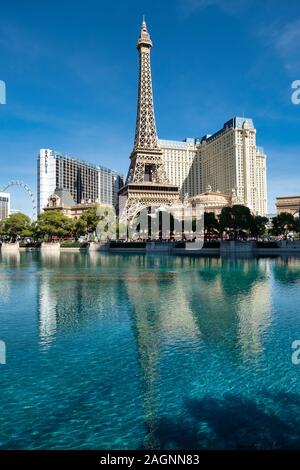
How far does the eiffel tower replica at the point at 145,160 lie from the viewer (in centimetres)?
12412

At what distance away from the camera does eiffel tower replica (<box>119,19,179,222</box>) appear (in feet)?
407

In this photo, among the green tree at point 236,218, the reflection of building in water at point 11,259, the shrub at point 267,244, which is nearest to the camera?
the reflection of building in water at point 11,259

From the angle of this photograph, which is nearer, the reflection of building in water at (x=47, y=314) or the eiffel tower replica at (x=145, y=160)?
the reflection of building in water at (x=47, y=314)

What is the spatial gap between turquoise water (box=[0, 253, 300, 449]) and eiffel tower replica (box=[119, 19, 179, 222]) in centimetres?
9894

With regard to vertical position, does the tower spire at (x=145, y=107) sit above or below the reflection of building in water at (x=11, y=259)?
above

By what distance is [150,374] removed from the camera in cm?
1329

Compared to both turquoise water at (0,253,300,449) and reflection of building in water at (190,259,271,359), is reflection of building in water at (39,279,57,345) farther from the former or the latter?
reflection of building in water at (190,259,271,359)

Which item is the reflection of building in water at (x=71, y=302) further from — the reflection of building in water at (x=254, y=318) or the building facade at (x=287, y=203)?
the building facade at (x=287, y=203)

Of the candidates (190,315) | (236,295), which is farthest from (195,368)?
(236,295)

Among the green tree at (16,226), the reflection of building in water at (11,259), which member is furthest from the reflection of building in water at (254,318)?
the green tree at (16,226)

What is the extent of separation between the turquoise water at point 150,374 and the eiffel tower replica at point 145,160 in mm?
98941

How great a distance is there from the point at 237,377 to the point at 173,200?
11529 centimetres

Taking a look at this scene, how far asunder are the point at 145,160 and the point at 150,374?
122 meters

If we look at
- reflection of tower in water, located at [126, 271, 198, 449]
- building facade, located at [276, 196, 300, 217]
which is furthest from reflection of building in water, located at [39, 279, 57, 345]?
building facade, located at [276, 196, 300, 217]
